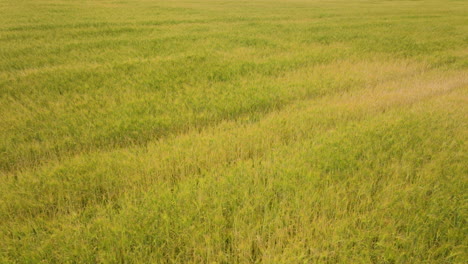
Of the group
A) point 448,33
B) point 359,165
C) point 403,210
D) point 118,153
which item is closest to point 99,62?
point 118,153

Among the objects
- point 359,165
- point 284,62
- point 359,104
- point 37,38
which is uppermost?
point 37,38

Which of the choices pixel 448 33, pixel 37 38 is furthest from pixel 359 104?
pixel 448 33

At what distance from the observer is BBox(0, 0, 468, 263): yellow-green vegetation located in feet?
6.09

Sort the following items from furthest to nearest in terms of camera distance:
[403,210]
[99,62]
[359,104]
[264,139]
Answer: [99,62] → [359,104] → [264,139] → [403,210]

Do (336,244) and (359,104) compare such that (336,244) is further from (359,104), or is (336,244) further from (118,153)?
(359,104)

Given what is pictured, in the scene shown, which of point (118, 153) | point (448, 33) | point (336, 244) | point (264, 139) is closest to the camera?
point (336, 244)

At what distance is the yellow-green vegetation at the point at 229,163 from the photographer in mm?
1857

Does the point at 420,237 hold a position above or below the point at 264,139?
below

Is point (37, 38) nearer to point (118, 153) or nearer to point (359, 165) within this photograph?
point (118, 153)

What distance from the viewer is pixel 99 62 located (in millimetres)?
6281

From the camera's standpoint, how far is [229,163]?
2.89 metres

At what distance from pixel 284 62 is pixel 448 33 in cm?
971

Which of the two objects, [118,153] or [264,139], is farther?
[264,139]

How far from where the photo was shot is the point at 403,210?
2070mm
